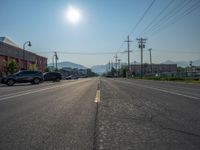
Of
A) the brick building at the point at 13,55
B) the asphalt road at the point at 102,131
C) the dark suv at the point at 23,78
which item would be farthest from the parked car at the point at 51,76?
the asphalt road at the point at 102,131

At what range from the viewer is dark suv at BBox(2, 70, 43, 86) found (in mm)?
34875

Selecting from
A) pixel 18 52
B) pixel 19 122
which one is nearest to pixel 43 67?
pixel 18 52

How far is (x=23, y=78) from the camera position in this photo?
117 feet

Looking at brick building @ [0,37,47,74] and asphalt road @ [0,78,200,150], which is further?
brick building @ [0,37,47,74]

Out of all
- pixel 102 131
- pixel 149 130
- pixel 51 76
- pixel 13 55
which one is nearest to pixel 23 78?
pixel 51 76

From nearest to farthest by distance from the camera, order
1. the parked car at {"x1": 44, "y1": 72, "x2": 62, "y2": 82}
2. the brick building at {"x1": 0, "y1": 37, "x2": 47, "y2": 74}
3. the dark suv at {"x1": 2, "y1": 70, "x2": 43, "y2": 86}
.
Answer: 1. the dark suv at {"x1": 2, "y1": 70, "x2": 43, "y2": 86}
2. the parked car at {"x1": 44, "y1": 72, "x2": 62, "y2": 82}
3. the brick building at {"x1": 0, "y1": 37, "x2": 47, "y2": 74}

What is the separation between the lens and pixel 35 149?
440cm

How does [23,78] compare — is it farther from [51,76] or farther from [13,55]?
[13,55]

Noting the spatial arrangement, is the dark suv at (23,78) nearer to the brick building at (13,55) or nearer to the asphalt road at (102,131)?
the brick building at (13,55)

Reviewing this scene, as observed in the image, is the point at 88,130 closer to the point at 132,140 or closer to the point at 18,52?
the point at 132,140

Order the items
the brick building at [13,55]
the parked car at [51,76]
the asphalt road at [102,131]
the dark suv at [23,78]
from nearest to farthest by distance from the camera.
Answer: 1. the asphalt road at [102,131]
2. the dark suv at [23,78]
3. the parked car at [51,76]
4. the brick building at [13,55]

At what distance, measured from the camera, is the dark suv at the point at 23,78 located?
3488 cm

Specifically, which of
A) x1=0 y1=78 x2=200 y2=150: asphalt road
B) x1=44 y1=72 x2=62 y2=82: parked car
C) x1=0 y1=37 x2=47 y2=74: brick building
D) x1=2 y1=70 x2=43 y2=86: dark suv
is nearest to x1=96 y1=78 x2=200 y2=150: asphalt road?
x1=0 y1=78 x2=200 y2=150: asphalt road

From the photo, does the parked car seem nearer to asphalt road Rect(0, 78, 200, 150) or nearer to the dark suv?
the dark suv
